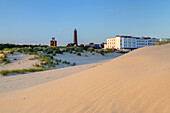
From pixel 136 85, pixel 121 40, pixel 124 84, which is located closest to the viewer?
pixel 136 85

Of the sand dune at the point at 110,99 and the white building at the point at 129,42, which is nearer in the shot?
the sand dune at the point at 110,99

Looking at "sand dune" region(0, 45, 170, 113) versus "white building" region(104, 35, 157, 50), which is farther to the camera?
"white building" region(104, 35, 157, 50)

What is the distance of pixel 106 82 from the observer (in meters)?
4.59

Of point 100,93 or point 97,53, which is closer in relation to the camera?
point 100,93

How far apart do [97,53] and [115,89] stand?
84.1ft

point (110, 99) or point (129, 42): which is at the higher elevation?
point (129, 42)

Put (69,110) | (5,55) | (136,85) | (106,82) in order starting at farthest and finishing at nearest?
1. (5,55)
2. (106,82)
3. (136,85)
4. (69,110)

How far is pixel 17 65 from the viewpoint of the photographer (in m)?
15.7

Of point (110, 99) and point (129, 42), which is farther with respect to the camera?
point (129, 42)

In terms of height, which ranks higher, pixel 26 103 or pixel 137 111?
pixel 137 111

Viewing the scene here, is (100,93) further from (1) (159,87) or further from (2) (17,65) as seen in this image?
(2) (17,65)

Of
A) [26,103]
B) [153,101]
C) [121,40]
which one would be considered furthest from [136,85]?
[121,40]

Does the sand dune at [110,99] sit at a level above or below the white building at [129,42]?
below

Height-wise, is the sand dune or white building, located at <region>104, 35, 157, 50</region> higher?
white building, located at <region>104, 35, 157, 50</region>
